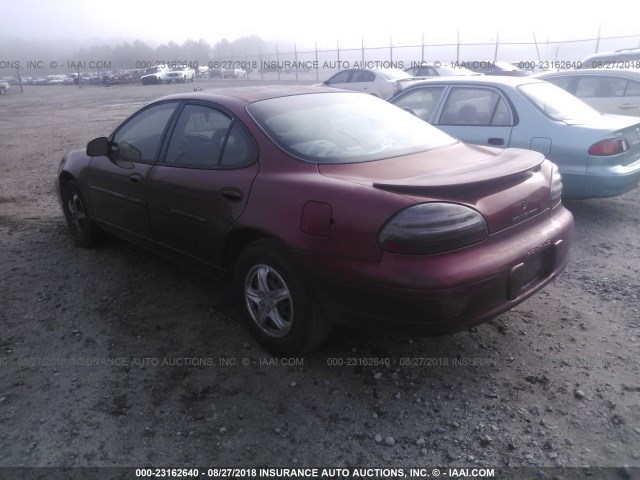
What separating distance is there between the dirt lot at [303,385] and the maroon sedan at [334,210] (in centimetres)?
37

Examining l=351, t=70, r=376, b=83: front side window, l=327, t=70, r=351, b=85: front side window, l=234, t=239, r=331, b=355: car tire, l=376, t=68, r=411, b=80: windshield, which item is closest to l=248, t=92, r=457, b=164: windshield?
l=234, t=239, r=331, b=355: car tire

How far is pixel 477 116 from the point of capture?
579 cm

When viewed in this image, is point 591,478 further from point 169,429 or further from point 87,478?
point 87,478

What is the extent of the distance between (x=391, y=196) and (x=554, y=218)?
1196 mm

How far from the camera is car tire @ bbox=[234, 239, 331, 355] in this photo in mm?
2814

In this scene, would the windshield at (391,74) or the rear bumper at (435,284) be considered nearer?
the rear bumper at (435,284)

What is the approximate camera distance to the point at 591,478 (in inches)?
85.4

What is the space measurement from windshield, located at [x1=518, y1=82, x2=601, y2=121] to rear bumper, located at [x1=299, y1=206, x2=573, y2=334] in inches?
122

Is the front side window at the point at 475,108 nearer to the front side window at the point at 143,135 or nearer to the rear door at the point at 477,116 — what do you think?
the rear door at the point at 477,116

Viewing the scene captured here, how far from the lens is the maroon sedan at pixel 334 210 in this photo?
2471 mm

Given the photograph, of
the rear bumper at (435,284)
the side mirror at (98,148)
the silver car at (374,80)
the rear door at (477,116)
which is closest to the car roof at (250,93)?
the side mirror at (98,148)

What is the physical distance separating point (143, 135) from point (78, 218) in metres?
1.37

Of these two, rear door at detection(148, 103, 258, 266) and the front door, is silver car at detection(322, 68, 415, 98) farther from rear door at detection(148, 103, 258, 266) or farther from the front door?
rear door at detection(148, 103, 258, 266)

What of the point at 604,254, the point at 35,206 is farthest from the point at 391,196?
the point at 35,206
